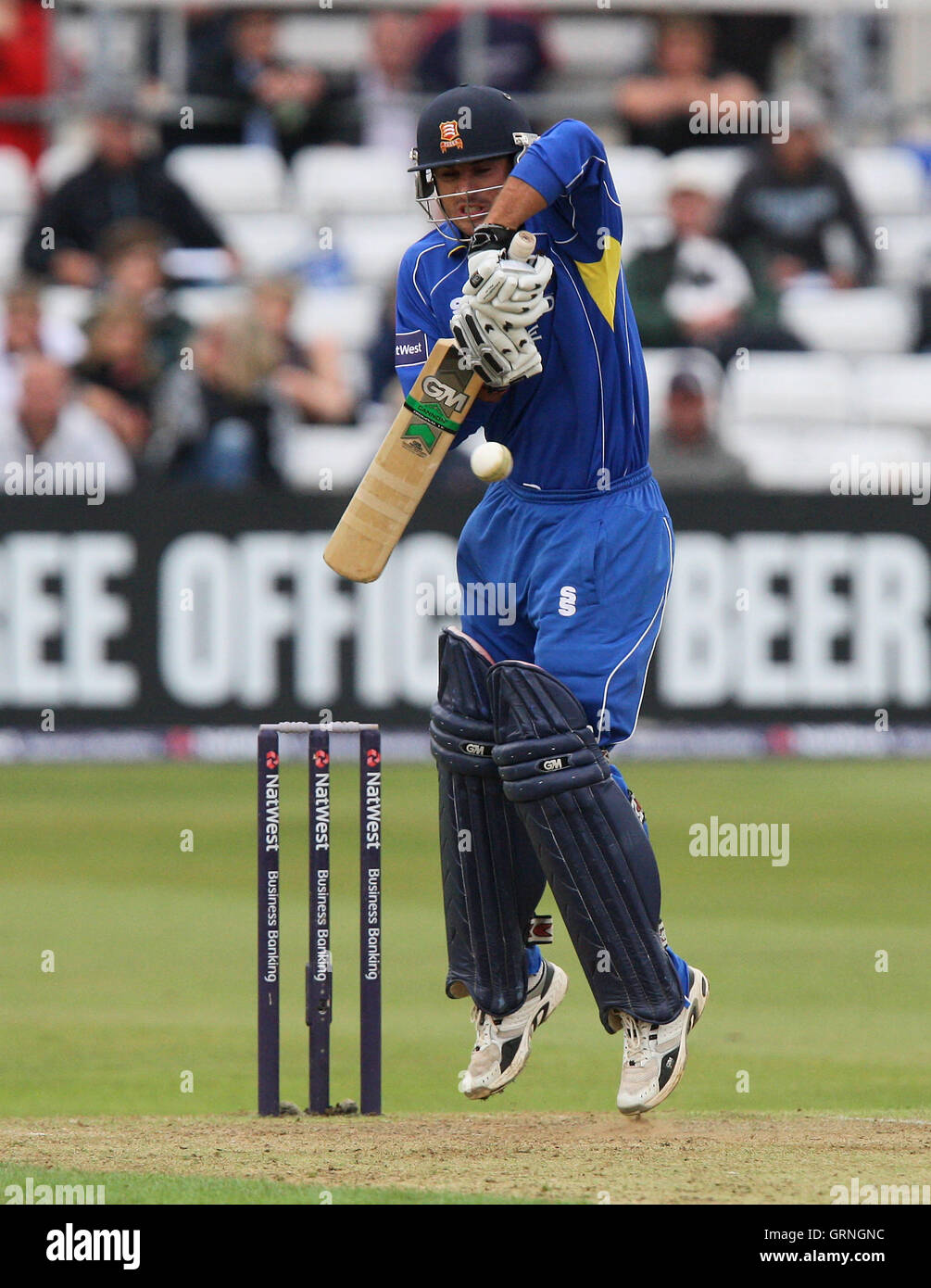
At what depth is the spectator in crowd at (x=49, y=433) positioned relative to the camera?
38.7 feet

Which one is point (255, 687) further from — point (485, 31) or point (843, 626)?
point (485, 31)

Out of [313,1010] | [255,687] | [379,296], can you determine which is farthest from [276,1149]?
[379,296]

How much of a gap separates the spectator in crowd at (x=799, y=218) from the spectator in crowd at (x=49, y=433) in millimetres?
4538

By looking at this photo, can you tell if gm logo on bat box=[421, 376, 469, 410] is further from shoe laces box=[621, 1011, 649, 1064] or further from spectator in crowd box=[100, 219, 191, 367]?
spectator in crowd box=[100, 219, 191, 367]

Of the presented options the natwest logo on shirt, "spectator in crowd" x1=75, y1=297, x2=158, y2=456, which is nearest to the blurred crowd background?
"spectator in crowd" x1=75, y1=297, x2=158, y2=456

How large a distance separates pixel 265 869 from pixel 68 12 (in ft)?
39.8

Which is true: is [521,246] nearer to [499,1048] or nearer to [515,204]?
[515,204]

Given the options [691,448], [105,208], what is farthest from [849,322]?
[105,208]

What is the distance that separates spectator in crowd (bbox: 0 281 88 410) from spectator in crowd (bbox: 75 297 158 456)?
16 cm

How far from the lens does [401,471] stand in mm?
4852

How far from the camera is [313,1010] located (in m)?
5.13

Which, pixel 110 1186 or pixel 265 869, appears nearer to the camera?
pixel 110 1186

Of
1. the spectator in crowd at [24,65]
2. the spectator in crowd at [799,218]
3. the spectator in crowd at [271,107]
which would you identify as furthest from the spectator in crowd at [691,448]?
the spectator in crowd at [24,65]

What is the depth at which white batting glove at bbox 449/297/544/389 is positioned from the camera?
4.61 m
